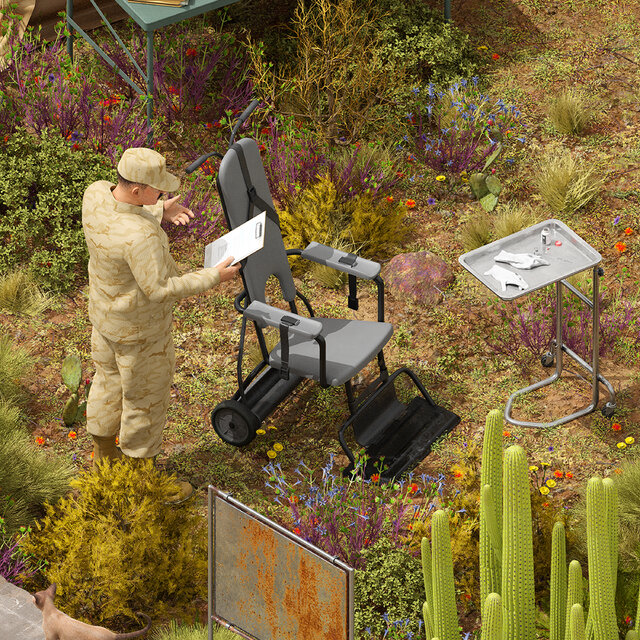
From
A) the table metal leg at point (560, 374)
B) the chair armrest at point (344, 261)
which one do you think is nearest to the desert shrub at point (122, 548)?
the chair armrest at point (344, 261)

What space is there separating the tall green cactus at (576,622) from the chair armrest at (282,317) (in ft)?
7.68

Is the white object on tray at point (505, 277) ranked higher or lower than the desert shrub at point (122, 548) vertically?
higher

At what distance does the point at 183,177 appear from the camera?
25.0 feet

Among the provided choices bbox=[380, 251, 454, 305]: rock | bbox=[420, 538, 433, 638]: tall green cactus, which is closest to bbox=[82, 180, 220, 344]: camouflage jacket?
bbox=[420, 538, 433, 638]: tall green cactus

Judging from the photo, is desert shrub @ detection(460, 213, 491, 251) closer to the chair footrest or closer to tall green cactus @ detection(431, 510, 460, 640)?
the chair footrest

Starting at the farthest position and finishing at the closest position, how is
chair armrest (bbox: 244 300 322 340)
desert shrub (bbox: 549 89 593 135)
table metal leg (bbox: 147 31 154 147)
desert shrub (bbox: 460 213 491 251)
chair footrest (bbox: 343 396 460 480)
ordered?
1. desert shrub (bbox: 549 89 593 135)
2. table metal leg (bbox: 147 31 154 147)
3. desert shrub (bbox: 460 213 491 251)
4. chair footrest (bbox: 343 396 460 480)
5. chair armrest (bbox: 244 300 322 340)

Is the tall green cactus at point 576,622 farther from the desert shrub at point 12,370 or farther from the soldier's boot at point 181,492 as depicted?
the desert shrub at point 12,370

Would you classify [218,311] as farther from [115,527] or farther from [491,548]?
[491,548]

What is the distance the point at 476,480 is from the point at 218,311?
2390 mm

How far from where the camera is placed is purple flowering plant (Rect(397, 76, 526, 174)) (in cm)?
752

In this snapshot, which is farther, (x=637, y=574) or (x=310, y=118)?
(x=310, y=118)

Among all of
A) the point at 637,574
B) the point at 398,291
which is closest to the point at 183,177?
the point at 398,291

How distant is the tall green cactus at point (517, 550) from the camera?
3.15 metres

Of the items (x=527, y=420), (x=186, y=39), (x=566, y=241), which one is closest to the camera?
(x=566, y=241)
